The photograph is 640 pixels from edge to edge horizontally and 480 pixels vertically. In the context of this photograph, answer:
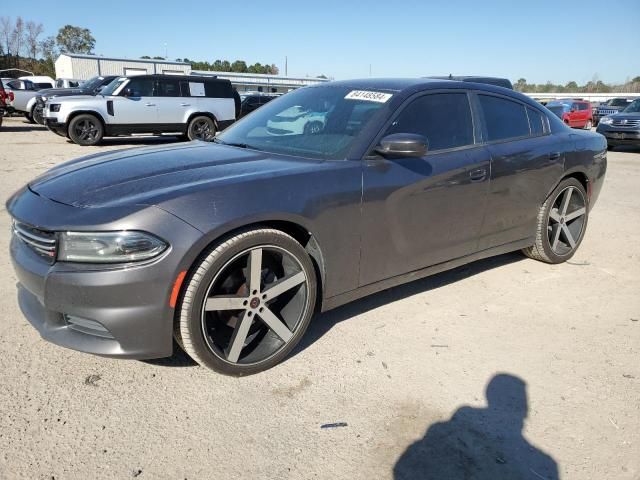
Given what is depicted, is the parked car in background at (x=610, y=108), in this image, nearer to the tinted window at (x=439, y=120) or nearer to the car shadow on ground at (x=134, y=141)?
the car shadow on ground at (x=134, y=141)

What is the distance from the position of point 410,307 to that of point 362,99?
1.50 metres

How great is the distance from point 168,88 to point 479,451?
1318 cm

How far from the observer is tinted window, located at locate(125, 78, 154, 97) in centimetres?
1292

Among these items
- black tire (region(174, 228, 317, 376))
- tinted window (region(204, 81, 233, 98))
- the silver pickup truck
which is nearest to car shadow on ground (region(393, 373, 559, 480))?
black tire (region(174, 228, 317, 376))

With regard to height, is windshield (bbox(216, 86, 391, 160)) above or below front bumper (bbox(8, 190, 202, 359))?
above

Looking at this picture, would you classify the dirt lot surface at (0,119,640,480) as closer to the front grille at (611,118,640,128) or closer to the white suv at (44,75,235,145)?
the white suv at (44,75,235,145)

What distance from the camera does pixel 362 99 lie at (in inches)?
130

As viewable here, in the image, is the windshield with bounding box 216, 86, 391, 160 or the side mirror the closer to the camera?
the side mirror

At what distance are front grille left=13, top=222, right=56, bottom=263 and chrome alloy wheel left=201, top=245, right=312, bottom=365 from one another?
74cm

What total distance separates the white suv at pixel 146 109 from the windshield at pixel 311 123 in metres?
10.3

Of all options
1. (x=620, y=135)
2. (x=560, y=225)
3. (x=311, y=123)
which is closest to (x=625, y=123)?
(x=620, y=135)

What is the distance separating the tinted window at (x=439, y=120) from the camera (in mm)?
3213

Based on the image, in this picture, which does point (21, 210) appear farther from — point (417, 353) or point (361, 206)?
point (417, 353)

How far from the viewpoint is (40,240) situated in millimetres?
2309
